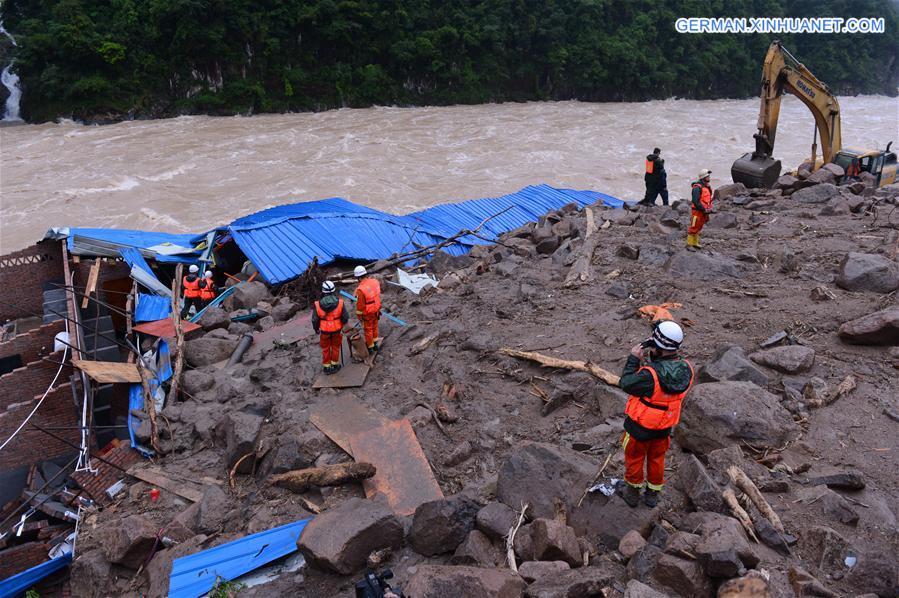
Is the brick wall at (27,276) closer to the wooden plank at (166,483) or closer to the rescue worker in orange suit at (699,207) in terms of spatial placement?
the wooden plank at (166,483)

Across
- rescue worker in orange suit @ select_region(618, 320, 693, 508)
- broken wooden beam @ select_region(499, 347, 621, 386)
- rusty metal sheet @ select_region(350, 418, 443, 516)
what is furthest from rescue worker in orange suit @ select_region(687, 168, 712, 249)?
rusty metal sheet @ select_region(350, 418, 443, 516)

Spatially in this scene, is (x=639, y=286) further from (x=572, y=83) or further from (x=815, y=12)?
(x=815, y=12)

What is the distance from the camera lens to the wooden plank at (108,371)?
7406 mm

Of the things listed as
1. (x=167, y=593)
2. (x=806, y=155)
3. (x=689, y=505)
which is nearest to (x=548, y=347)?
(x=689, y=505)

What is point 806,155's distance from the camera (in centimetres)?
2306

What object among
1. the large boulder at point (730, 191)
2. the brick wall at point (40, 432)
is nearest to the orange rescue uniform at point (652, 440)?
the brick wall at point (40, 432)

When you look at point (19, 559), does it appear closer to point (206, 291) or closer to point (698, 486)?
point (206, 291)

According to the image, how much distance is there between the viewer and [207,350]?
832 cm

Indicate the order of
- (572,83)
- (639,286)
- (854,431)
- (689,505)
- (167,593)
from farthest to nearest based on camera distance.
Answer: (572,83), (639,286), (854,431), (167,593), (689,505)

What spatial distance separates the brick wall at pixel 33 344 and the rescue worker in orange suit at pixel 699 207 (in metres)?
9.63

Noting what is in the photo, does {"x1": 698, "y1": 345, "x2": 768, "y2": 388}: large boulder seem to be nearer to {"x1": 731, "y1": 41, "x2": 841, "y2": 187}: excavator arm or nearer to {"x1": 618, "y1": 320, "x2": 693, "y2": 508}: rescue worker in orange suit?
{"x1": 618, "y1": 320, "x2": 693, "y2": 508}: rescue worker in orange suit

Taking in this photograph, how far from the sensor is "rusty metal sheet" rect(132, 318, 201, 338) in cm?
894

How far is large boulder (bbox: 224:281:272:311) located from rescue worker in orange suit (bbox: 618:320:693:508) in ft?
24.5

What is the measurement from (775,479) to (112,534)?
5.26 metres
